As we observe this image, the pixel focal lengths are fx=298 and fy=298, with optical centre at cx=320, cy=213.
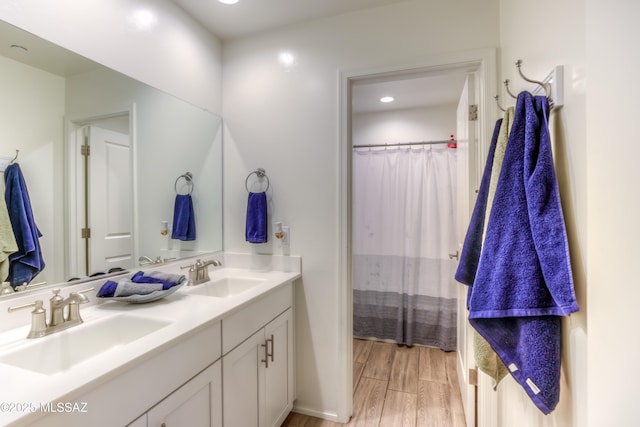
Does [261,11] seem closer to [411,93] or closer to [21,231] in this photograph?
[411,93]

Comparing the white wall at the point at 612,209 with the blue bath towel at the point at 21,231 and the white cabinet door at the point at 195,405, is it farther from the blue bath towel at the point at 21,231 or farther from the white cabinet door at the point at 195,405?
the blue bath towel at the point at 21,231

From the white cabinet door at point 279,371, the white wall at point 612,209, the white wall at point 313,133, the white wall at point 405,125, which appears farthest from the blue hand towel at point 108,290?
the white wall at point 405,125

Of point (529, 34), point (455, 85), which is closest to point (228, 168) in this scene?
point (529, 34)

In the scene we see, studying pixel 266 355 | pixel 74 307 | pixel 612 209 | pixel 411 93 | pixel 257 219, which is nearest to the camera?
pixel 612 209

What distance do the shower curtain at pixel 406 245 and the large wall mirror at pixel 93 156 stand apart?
1704 millimetres

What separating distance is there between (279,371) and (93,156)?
4.79 ft

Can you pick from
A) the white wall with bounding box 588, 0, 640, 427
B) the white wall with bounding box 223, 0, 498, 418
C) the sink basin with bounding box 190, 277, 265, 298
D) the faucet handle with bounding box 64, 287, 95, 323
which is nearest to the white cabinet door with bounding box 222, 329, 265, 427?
the sink basin with bounding box 190, 277, 265, 298

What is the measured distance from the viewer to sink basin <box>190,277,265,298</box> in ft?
5.72

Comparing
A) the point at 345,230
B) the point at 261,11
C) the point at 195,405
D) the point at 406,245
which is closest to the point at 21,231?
the point at 195,405

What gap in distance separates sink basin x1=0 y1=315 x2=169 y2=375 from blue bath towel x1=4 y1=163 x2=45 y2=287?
30cm

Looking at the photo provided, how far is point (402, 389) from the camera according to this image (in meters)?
2.17

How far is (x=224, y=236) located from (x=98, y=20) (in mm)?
1329

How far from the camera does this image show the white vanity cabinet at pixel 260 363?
1.30m

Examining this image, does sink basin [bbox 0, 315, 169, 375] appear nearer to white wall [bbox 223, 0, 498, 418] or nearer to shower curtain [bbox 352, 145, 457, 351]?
white wall [bbox 223, 0, 498, 418]
